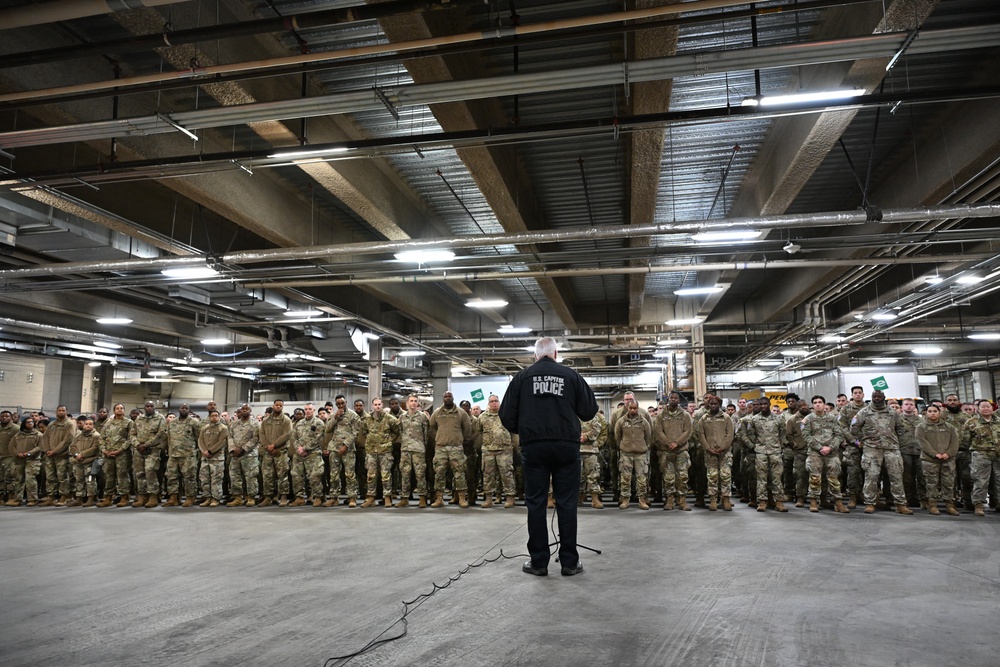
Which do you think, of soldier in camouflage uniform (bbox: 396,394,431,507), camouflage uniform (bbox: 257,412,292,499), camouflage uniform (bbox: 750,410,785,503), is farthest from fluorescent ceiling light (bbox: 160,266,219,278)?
camouflage uniform (bbox: 750,410,785,503)

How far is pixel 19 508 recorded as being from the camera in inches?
415

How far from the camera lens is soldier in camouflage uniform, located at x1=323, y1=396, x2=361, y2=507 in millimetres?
9820

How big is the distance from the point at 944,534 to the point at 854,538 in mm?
1229

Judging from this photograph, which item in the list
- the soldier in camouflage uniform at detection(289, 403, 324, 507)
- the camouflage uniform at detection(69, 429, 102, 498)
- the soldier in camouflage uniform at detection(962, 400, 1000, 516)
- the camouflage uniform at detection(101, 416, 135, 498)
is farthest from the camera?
the camouflage uniform at detection(69, 429, 102, 498)

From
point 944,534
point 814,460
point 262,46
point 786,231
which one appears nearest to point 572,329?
point 786,231

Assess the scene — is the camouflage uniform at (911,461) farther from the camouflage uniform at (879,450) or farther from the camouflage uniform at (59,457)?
the camouflage uniform at (59,457)

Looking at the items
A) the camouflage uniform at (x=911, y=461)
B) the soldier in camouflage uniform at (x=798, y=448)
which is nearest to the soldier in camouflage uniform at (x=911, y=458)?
the camouflage uniform at (x=911, y=461)

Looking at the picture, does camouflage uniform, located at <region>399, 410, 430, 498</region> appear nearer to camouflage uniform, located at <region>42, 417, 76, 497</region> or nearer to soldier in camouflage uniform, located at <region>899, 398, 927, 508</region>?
camouflage uniform, located at <region>42, 417, 76, 497</region>

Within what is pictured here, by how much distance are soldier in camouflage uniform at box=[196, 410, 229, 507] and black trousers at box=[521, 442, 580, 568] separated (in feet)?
24.2

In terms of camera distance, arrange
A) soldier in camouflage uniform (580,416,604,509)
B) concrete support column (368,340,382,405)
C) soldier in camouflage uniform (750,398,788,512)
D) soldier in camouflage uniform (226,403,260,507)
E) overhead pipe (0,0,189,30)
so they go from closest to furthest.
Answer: overhead pipe (0,0,189,30) < soldier in camouflage uniform (750,398,788,512) < soldier in camouflage uniform (580,416,604,509) < soldier in camouflage uniform (226,403,260,507) < concrete support column (368,340,382,405)

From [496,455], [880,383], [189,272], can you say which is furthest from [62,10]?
[880,383]

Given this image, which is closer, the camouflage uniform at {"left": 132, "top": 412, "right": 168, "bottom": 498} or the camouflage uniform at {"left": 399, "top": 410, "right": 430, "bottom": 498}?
the camouflage uniform at {"left": 399, "top": 410, "right": 430, "bottom": 498}

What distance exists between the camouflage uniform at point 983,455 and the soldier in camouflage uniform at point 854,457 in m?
1.40

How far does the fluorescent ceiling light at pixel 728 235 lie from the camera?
827 cm
